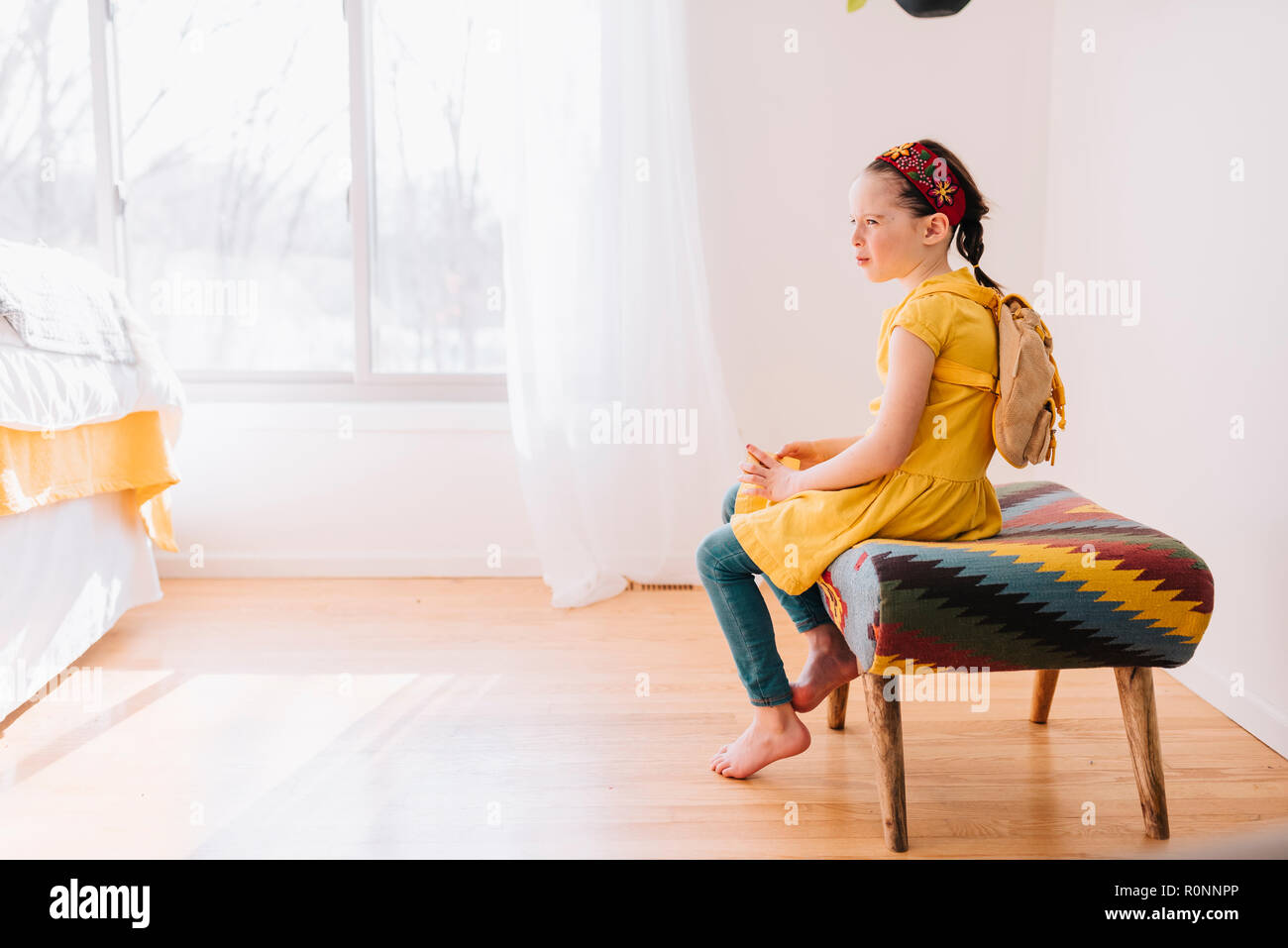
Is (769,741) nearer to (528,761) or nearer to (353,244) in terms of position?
(528,761)

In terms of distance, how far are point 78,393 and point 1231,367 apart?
199 cm

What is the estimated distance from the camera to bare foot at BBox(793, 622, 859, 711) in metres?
1.41

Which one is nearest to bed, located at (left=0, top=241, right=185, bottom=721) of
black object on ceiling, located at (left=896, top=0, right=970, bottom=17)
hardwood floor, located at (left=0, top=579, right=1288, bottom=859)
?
hardwood floor, located at (left=0, top=579, right=1288, bottom=859)

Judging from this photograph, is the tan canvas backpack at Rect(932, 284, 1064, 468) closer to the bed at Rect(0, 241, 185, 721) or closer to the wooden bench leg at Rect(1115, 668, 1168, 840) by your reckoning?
the wooden bench leg at Rect(1115, 668, 1168, 840)

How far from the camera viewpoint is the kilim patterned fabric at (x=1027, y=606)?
1110 millimetres

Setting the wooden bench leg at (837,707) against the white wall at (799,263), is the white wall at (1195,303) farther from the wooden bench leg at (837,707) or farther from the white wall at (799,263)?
the wooden bench leg at (837,707)

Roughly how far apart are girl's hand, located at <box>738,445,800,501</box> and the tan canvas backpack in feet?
0.80

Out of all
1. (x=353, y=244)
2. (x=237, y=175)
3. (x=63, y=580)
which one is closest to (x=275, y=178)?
(x=237, y=175)

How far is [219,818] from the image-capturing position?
127 centimetres

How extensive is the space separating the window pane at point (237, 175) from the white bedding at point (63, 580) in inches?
32.0

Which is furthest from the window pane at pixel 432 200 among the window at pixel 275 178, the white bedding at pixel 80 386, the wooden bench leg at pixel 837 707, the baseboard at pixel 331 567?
A: the wooden bench leg at pixel 837 707

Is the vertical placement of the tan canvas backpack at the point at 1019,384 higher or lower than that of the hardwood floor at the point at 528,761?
higher
